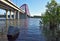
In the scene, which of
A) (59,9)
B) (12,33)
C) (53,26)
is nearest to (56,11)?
(59,9)

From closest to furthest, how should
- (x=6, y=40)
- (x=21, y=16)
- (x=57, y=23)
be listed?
(x=6, y=40)
(x=57, y=23)
(x=21, y=16)

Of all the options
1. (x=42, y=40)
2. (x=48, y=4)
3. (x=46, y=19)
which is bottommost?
(x=42, y=40)

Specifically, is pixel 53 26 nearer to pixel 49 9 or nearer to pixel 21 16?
pixel 49 9

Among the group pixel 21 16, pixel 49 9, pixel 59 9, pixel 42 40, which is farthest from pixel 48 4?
pixel 21 16

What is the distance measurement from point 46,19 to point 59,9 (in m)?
5.13

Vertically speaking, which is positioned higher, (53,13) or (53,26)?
(53,13)

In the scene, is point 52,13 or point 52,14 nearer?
point 52,14

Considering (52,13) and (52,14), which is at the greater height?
(52,13)

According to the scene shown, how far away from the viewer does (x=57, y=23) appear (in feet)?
128

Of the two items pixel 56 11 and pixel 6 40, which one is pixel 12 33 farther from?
pixel 56 11

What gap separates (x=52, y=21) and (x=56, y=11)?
8.12 feet

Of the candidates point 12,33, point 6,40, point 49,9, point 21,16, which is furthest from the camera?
point 21,16

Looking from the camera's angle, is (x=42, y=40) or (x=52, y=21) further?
→ (x=52, y=21)

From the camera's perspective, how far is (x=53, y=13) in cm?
4025
